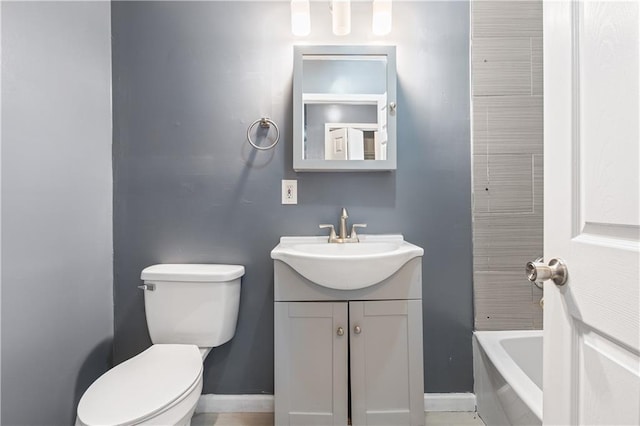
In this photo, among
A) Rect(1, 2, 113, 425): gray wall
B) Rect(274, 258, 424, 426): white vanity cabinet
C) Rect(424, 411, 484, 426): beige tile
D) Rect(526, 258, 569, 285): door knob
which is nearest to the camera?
Rect(526, 258, 569, 285): door knob

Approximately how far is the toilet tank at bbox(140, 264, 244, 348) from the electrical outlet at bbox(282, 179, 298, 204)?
45cm

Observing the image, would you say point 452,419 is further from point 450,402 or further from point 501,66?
point 501,66

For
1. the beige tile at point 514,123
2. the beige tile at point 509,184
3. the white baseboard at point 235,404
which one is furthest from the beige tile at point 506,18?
the white baseboard at point 235,404

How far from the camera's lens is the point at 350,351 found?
1404 millimetres

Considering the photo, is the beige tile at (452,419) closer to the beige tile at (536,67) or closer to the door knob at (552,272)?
the door knob at (552,272)

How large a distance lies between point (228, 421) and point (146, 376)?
0.60 metres

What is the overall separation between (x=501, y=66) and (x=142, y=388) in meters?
2.00

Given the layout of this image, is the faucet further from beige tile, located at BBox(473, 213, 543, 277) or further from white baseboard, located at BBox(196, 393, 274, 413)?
white baseboard, located at BBox(196, 393, 274, 413)

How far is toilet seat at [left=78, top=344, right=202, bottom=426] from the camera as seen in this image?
99cm

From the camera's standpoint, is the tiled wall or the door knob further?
the tiled wall

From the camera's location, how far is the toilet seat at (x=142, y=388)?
3.25ft

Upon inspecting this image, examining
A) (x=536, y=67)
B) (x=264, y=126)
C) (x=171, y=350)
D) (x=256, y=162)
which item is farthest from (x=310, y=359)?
(x=536, y=67)

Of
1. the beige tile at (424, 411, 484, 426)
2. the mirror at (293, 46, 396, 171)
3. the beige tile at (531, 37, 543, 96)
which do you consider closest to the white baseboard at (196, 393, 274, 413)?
the beige tile at (424, 411, 484, 426)

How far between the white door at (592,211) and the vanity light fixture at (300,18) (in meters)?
1.14
